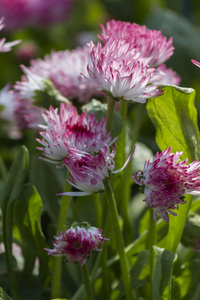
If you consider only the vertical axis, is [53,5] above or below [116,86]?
below

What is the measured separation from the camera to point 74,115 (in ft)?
1.72

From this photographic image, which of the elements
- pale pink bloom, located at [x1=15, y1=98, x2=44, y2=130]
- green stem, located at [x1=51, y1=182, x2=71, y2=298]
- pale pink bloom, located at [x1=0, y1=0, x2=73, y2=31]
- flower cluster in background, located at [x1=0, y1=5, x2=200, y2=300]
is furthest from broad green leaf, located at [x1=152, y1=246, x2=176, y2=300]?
pale pink bloom, located at [x1=0, y1=0, x2=73, y2=31]

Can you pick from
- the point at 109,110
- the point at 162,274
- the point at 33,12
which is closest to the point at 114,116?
the point at 109,110

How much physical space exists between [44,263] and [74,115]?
0.19 m

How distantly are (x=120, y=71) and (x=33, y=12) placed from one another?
180 cm

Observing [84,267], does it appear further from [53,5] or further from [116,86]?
[53,5]

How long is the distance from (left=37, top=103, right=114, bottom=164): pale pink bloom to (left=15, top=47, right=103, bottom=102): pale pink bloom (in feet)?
0.90

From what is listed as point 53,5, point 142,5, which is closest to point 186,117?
point 142,5

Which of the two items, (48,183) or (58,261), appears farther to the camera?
(48,183)

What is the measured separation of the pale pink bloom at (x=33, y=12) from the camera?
2055 millimetres

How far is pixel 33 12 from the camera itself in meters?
2.19

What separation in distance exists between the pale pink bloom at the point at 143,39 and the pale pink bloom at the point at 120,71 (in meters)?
0.05

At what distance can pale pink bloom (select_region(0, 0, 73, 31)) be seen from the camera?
2055mm

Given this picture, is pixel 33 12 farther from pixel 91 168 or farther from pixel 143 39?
pixel 91 168
